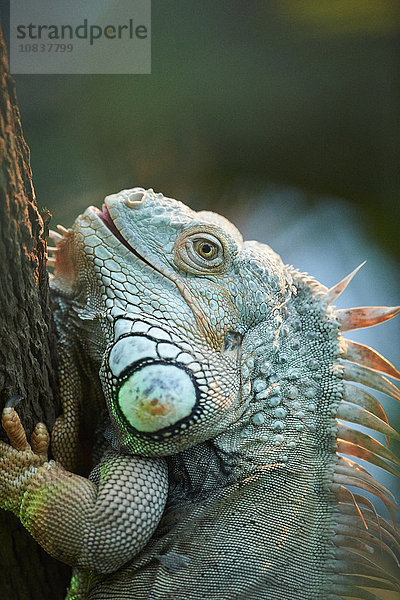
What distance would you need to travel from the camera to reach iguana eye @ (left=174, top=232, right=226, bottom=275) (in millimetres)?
1373

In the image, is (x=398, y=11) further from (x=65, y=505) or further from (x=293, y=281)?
(x=65, y=505)

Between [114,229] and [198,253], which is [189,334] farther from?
[114,229]

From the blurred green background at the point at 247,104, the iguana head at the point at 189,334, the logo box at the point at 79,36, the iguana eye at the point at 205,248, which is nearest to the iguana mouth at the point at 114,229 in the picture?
the iguana head at the point at 189,334

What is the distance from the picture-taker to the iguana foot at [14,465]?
1249 millimetres

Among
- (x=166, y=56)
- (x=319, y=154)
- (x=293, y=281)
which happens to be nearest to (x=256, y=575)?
(x=293, y=281)

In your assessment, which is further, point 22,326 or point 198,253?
point 198,253

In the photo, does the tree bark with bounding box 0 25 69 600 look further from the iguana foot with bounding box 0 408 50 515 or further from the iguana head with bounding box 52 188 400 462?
the iguana head with bounding box 52 188 400 462

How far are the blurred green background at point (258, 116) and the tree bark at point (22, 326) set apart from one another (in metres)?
0.25

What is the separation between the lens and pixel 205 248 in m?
1.39

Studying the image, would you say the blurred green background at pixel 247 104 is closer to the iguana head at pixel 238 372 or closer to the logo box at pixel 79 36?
the logo box at pixel 79 36

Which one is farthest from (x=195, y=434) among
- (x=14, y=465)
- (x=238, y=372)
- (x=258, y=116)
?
(x=258, y=116)

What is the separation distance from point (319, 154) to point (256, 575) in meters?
1.40

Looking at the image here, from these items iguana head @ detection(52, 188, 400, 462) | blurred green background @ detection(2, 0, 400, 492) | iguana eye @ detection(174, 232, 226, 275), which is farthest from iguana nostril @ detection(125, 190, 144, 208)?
blurred green background @ detection(2, 0, 400, 492)

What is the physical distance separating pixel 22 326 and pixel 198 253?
543mm
